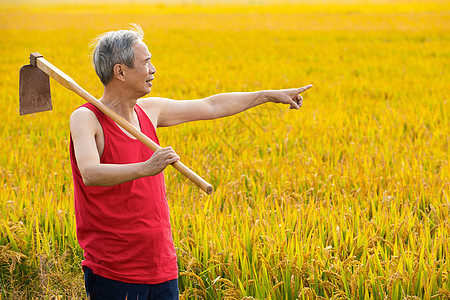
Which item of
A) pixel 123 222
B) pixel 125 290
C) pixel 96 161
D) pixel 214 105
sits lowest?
pixel 125 290

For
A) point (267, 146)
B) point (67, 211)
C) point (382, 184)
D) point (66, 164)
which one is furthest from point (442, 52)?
point (67, 211)

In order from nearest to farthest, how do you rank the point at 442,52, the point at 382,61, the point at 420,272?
1. the point at 420,272
2. the point at 382,61
3. the point at 442,52

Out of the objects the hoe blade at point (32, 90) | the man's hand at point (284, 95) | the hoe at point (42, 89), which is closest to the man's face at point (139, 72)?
the hoe at point (42, 89)

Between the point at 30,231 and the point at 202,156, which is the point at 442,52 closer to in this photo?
the point at 202,156

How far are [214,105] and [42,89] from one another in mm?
673

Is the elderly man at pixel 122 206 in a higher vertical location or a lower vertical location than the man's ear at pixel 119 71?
lower

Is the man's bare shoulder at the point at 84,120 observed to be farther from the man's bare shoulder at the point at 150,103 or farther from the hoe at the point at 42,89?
the man's bare shoulder at the point at 150,103

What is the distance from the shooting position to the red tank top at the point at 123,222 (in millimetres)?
1821

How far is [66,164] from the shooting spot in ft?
13.6

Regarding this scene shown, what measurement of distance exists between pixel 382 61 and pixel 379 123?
4.80 m

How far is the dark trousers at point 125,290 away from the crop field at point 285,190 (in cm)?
33

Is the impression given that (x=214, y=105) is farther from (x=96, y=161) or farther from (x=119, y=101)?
(x=96, y=161)

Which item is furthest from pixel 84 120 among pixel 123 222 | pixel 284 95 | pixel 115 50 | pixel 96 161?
pixel 284 95

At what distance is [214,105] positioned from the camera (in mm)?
2252
